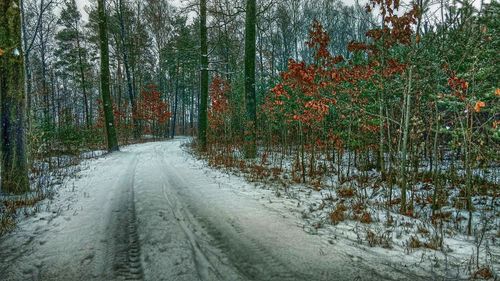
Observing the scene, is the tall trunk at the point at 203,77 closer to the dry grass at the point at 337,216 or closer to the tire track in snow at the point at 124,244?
the tire track in snow at the point at 124,244

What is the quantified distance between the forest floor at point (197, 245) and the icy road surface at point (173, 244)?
0.5 inches

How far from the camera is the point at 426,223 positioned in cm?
504

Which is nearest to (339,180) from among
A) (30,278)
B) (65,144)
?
(30,278)

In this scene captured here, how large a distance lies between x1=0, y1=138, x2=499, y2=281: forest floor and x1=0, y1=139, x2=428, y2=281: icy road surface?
13mm

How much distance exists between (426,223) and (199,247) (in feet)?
11.8

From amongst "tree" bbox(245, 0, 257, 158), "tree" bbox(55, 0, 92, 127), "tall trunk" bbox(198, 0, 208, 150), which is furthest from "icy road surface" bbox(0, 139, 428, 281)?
"tree" bbox(55, 0, 92, 127)

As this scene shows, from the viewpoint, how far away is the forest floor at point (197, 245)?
130 inches

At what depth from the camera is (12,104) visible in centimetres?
644

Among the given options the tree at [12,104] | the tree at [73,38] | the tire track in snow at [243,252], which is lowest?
the tire track in snow at [243,252]

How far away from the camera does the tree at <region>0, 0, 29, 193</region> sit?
20.8 feet

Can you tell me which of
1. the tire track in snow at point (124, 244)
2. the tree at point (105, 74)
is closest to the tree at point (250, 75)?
the tire track in snow at point (124, 244)

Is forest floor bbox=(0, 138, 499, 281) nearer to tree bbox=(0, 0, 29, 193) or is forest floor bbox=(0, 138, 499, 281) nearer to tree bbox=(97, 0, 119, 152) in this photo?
tree bbox=(0, 0, 29, 193)

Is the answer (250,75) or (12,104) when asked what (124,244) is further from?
(250,75)

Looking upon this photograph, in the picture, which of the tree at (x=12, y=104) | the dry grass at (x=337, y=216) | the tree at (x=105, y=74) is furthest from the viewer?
the tree at (x=105, y=74)
